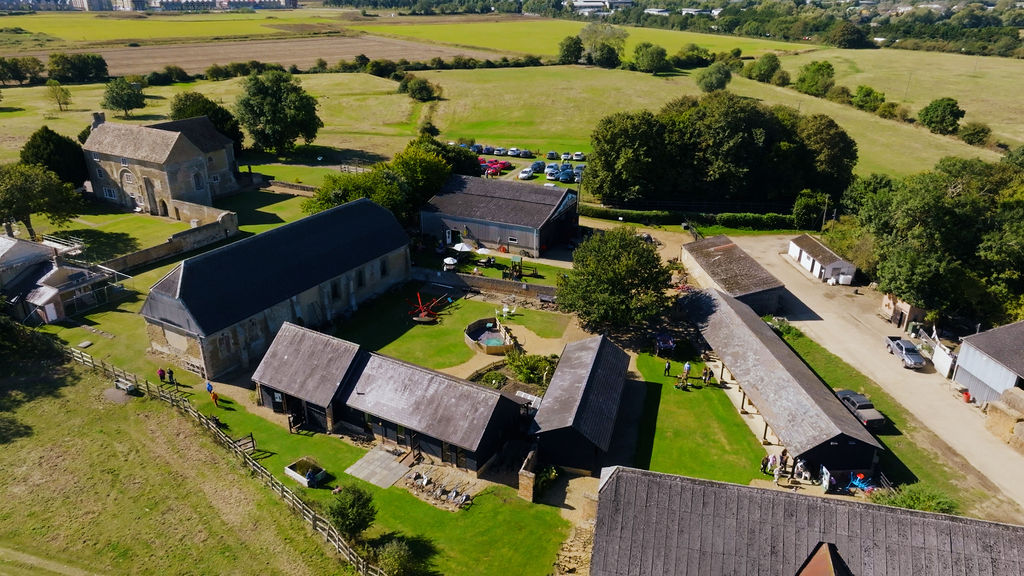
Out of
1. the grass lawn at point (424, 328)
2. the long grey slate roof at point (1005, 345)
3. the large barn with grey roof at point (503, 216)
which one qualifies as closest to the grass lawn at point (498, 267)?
the large barn with grey roof at point (503, 216)

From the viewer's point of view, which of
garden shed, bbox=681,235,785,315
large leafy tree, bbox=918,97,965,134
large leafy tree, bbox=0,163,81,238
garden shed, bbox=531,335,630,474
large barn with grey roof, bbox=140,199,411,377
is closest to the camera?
garden shed, bbox=531,335,630,474

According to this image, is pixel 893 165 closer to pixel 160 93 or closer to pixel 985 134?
pixel 985 134

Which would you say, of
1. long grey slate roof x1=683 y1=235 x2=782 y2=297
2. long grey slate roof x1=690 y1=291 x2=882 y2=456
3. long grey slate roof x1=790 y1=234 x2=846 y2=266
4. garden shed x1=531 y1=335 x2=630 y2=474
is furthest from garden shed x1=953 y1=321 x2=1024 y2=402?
garden shed x1=531 y1=335 x2=630 y2=474

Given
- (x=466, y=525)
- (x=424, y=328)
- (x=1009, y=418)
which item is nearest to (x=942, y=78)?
(x=1009, y=418)

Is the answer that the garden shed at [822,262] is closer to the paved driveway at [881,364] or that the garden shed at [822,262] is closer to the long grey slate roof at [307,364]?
the paved driveway at [881,364]

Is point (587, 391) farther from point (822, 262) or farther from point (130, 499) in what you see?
point (822, 262)

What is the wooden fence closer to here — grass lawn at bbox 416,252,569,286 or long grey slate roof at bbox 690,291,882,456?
long grey slate roof at bbox 690,291,882,456
